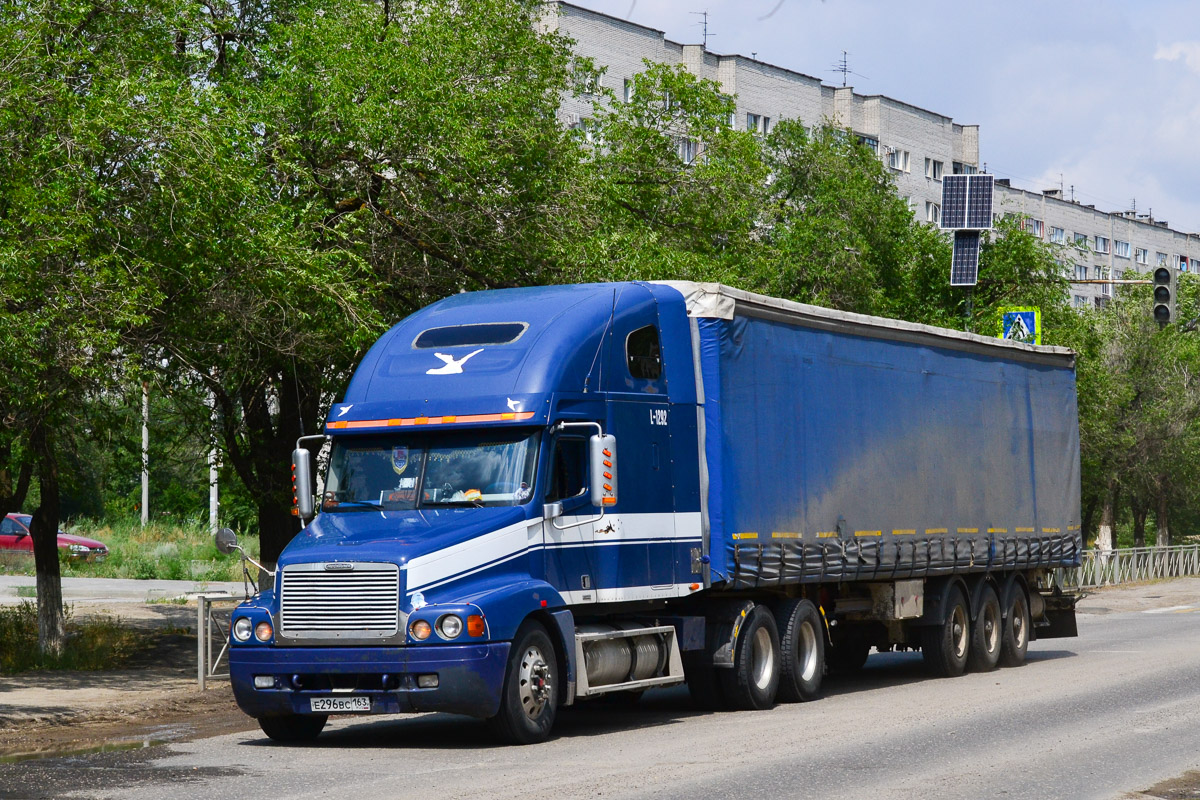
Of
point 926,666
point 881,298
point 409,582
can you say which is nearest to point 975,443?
point 926,666

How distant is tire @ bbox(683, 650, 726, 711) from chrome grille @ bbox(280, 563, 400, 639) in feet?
12.7

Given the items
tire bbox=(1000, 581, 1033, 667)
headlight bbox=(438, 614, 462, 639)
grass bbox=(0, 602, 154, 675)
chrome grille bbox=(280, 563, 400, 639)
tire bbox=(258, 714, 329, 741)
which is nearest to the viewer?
headlight bbox=(438, 614, 462, 639)

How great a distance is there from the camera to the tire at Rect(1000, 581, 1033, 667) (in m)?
20.1

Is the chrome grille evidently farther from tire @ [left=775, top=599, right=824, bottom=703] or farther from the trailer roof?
tire @ [left=775, top=599, right=824, bottom=703]

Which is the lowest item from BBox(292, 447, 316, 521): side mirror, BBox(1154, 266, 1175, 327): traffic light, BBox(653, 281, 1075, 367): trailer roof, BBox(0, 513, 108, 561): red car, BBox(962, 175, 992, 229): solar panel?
BBox(0, 513, 108, 561): red car

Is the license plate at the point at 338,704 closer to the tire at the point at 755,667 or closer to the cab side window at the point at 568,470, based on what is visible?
the cab side window at the point at 568,470

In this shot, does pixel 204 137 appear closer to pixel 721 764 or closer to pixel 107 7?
pixel 107 7

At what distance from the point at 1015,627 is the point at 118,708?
36.3ft

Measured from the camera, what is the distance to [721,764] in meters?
11.1

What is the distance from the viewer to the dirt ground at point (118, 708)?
13.3 metres

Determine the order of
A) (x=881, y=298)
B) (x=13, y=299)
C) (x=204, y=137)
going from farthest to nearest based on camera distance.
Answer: (x=881, y=298)
(x=204, y=137)
(x=13, y=299)

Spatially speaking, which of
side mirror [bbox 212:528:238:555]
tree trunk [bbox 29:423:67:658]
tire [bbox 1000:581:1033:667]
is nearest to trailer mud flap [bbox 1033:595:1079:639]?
tire [bbox 1000:581:1033:667]

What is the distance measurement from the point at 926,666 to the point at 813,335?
4899mm

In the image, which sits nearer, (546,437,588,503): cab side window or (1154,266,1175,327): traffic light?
(546,437,588,503): cab side window
